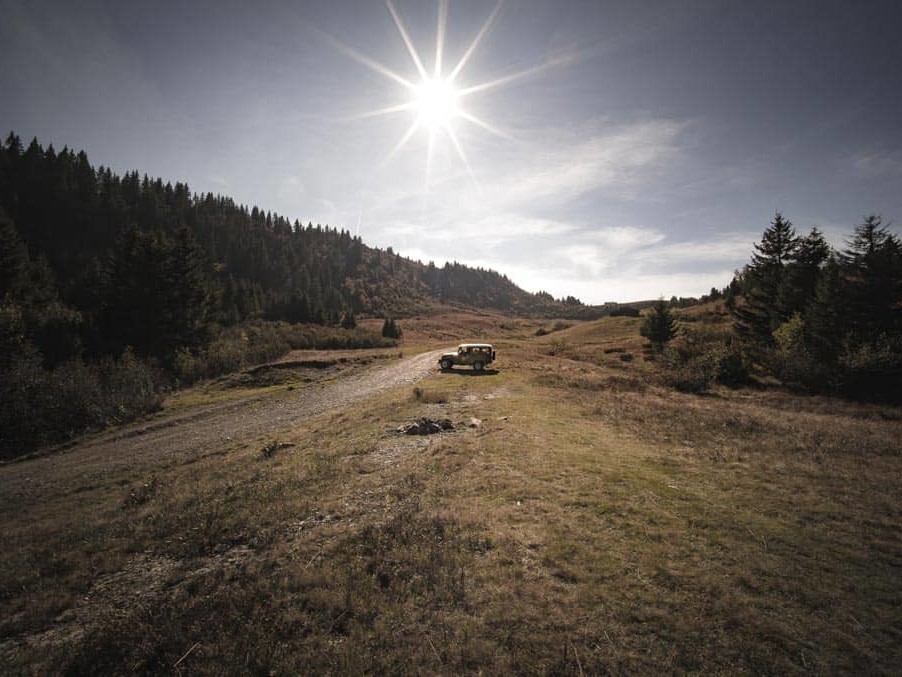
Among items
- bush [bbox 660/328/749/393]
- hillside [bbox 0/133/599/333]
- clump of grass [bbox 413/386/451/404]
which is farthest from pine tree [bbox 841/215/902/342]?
hillside [bbox 0/133/599/333]

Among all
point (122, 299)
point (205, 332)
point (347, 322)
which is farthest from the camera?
point (347, 322)

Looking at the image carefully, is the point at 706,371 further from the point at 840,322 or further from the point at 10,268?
the point at 10,268

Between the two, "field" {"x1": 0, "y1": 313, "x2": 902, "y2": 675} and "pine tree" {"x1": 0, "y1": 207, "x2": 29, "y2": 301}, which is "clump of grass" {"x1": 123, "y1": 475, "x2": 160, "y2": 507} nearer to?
"field" {"x1": 0, "y1": 313, "x2": 902, "y2": 675}

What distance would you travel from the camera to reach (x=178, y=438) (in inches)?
761

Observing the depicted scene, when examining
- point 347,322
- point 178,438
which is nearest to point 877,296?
point 178,438

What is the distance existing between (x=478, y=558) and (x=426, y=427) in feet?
28.9

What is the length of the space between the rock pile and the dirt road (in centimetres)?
752

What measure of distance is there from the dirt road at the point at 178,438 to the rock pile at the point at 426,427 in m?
7.52

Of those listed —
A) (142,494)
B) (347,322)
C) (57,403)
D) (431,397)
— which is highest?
(347,322)

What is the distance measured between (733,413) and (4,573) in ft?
85.1

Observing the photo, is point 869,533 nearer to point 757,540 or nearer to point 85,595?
point 757,540

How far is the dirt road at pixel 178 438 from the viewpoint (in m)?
15.2

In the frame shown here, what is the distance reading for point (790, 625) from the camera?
4.91m

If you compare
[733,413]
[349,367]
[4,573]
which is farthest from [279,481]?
[349,367]
